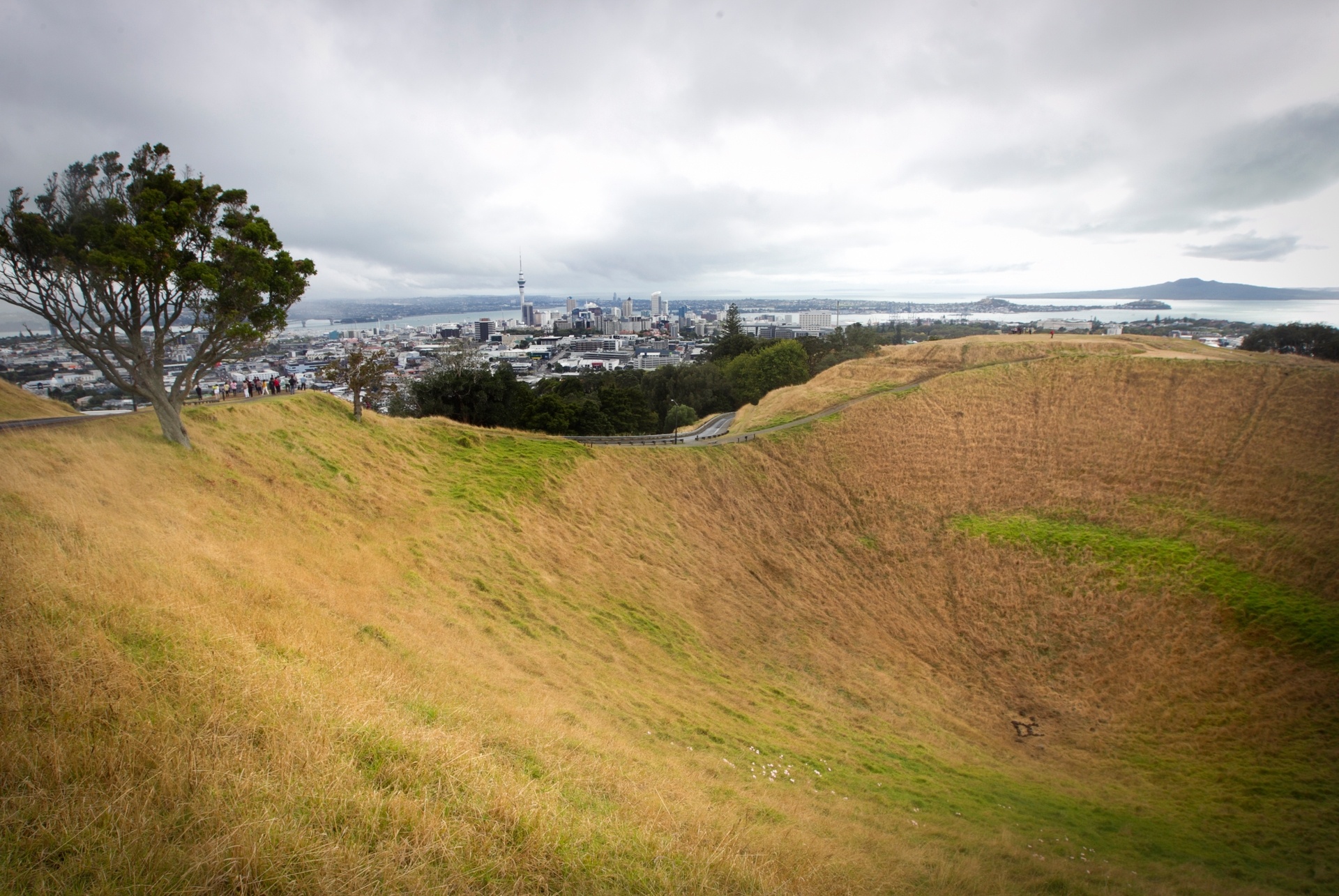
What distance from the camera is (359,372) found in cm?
2438

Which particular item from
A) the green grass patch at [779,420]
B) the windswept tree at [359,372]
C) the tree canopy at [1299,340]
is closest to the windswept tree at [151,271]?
the windswept tree at [359,372]

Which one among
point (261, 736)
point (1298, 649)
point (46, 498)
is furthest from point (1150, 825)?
point (46, 498)

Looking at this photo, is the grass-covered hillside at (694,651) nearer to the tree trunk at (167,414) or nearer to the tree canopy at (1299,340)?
the tree trunk at (167,414)

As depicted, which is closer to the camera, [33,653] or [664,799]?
[33,653]

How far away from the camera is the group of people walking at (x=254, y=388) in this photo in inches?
988

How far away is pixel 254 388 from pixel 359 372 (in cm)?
611

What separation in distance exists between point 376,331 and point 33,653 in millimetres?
82238

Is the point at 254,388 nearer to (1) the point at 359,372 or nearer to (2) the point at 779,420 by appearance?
(1) the point at 359,372

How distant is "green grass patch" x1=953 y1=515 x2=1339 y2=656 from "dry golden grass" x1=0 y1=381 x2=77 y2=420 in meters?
37.4

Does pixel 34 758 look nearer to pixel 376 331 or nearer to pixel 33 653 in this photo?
pixel 33 653

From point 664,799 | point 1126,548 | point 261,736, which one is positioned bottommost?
point 1126,548

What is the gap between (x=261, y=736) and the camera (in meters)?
5.64

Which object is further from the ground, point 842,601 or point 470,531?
point 470,531

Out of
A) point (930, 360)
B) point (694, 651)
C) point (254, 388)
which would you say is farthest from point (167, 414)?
point (930, 360)
